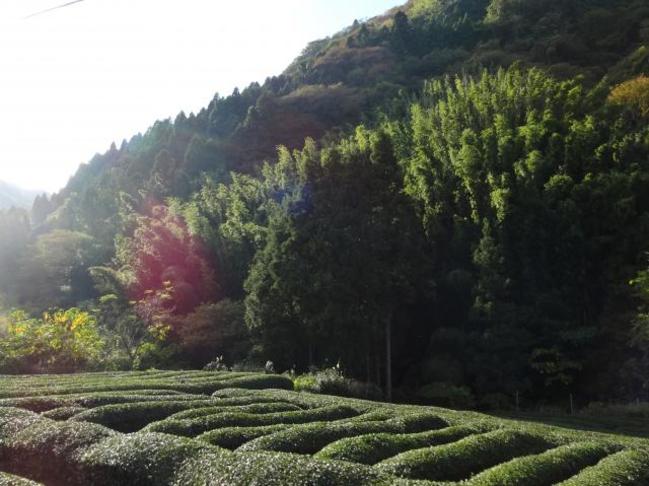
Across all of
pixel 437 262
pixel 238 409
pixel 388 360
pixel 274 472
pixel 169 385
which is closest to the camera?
pixel 274 472

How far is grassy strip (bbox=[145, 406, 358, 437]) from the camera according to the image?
8.22 m

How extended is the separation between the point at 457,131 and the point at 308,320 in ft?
46.0

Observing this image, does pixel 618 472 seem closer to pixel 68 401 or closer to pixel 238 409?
pixel 238 409

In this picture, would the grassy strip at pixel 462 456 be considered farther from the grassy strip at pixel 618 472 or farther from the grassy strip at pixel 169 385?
the grassy strip at pixel 169 385

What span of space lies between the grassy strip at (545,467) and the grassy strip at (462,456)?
19.9 inches

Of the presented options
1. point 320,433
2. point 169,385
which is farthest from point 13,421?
point 169,385

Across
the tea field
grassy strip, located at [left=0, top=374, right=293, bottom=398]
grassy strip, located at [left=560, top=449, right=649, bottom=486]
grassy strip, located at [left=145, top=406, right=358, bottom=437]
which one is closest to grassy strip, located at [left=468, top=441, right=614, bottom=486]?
the tea field

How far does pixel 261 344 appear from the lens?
24.3 meters

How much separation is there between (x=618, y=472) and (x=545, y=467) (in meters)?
0.85

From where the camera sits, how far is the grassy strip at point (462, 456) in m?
6.68

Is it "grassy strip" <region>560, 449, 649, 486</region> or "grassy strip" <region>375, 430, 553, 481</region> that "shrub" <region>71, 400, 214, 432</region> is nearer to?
"grassy strip" <region>375, 430, 553, 481</region>

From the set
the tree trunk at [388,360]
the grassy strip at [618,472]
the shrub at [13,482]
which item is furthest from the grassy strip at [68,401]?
the tree trunk at [388,360]

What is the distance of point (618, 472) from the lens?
704cm

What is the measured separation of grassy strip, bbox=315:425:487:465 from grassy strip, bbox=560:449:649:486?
6.63 feet
